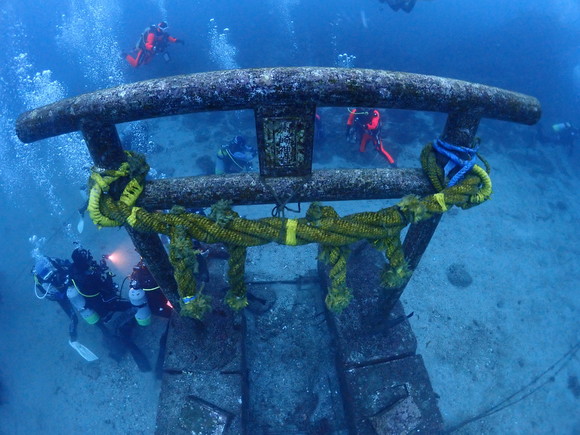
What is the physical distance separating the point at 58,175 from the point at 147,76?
8695 millimetres

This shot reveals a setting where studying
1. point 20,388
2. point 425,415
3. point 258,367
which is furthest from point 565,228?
point 20,388

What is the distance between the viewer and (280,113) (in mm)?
2172

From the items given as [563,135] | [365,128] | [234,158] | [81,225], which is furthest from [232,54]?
[563,135]

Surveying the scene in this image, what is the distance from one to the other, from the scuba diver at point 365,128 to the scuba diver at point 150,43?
9174 millimetres

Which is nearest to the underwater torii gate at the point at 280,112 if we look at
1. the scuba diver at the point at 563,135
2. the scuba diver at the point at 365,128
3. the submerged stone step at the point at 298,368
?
the submerged stone step at the point at 298,368

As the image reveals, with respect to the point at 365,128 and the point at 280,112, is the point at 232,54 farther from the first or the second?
the point at 280,112

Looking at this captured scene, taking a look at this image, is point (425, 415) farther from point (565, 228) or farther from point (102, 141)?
point (565, 228)

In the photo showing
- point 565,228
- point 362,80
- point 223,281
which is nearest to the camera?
point 362,80

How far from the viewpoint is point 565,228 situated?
8.72 m

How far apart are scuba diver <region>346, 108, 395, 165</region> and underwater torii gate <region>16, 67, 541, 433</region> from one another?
749 cm

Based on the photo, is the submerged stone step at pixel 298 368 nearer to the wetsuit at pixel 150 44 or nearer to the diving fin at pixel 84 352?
the diving fin at pixel 84 352

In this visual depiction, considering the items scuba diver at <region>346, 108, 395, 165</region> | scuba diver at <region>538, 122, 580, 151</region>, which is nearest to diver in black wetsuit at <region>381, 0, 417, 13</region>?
scuba diver at <region>538, 122, 580, 151</region>

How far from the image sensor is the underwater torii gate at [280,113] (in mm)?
2057

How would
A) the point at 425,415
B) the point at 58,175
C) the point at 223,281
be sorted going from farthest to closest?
the point at 58,175, the point at 223,281, the point at 425,415
